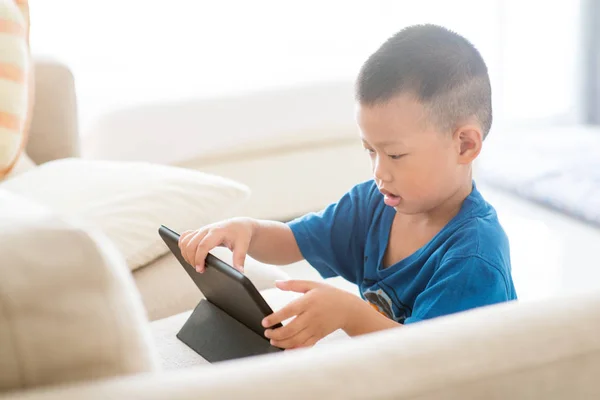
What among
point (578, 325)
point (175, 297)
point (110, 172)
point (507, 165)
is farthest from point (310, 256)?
point (507, 165)

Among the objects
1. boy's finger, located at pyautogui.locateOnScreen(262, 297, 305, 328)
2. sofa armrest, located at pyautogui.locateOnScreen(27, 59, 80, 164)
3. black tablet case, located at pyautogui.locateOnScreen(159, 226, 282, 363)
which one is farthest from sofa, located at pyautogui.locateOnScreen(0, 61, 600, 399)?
sofa armrest, located at pyautogui.locateOnScreen(27, 59, 80, 164)

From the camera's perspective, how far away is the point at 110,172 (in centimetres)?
168

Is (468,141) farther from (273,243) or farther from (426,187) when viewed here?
(273,243)

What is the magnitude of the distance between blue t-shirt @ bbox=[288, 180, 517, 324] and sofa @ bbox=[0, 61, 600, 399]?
431 millimetres

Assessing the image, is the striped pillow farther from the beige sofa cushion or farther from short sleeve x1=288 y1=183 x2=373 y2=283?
the beige sofa cushion

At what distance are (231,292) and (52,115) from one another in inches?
43.5

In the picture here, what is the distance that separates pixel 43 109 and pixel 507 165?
6.10ft

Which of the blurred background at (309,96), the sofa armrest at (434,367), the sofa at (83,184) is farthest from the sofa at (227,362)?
the blurred background at (309,96)

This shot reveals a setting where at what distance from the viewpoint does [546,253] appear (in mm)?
2500

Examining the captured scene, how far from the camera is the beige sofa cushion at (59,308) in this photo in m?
0.58

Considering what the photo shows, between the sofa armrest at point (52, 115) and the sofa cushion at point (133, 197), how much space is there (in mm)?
278

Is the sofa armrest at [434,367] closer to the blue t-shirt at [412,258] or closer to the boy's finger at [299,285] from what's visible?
the boy's finger at [299,285]

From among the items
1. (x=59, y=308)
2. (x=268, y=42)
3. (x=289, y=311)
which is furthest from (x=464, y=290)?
(x=268, y=42)

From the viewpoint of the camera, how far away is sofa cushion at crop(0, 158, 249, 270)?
1.52 metres
